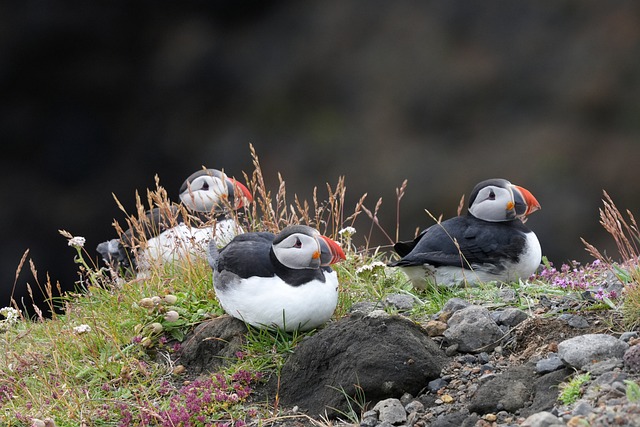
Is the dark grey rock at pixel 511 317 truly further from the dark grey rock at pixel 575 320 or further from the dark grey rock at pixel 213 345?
the dark grey rock at pixel 213 345

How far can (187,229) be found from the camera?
615 cm

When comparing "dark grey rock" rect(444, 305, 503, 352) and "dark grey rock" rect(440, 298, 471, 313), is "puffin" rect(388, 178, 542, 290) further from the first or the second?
"dark grey rock" rect(444, 305, 503, 352)

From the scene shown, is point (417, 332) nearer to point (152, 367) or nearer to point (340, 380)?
point (340, 380)

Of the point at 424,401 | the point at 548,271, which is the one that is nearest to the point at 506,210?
the point at 548,271

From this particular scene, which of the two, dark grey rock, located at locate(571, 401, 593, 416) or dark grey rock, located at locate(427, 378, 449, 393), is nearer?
dark grey rock, located at locate(571, 401, 593, 416)

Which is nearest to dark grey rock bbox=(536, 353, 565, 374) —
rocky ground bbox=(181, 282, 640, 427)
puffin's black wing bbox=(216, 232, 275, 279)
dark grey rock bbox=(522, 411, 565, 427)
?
rocky ground bbox=(181, 282, 640, 427)


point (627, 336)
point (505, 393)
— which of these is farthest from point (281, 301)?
point (627, 336)

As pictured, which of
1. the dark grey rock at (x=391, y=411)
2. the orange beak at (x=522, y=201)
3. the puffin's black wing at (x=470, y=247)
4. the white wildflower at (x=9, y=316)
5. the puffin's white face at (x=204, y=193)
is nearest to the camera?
the dark grey rock at (x=391, y=411)

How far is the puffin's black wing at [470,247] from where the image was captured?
5.37m

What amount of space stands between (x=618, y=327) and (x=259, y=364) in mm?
1787

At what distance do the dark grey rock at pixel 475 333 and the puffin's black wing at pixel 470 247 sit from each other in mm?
710

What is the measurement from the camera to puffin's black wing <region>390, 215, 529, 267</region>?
5.37 metres

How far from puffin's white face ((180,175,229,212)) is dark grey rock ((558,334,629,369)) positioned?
3.04m

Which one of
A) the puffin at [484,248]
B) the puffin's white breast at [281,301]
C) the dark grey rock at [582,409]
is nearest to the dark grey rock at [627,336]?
the dark grey rock at [582,409]
